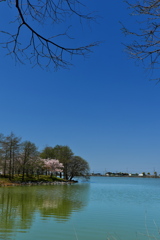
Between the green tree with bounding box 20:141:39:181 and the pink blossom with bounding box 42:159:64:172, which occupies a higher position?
the green tree with bounding box 20:141:39:181

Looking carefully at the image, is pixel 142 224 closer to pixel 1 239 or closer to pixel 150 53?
pixel 1 239

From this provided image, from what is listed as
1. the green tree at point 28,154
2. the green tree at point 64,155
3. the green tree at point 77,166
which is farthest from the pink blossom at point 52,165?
the green tree at point 28,154

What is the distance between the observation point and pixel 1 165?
42406 mm

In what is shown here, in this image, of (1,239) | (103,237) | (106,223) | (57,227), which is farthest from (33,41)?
(106,223)

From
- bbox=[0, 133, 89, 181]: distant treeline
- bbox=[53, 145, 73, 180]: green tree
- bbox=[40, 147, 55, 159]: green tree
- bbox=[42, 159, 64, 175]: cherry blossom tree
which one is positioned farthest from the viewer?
bbox=[40, 147, 55, 159]: green tree

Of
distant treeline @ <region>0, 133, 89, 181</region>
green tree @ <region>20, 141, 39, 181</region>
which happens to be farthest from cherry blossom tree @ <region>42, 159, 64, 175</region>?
green tree @ <region>20, 141, 39, 181</region>

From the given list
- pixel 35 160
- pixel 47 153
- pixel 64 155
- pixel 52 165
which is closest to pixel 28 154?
pixel 35 160

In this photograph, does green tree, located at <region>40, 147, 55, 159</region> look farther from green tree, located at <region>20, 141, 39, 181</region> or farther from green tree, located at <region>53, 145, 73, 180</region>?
green tree, located at <region>20, 141, 39, 181</region>

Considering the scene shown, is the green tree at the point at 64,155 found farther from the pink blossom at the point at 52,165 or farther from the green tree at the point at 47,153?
the pink blossom at the point at 52,165

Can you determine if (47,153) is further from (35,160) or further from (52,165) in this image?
(35,160)

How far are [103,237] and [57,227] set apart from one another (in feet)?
7.52

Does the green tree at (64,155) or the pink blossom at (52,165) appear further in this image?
the green tree at (64,155)

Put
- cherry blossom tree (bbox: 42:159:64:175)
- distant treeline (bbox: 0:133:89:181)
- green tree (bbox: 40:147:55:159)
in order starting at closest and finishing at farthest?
1. distant treeline (bbox: 0:133:89:181)
2. cherry blossom tree (bbox: 42:159:64:175)
3. green tree (bbox: 40:147:55:159)

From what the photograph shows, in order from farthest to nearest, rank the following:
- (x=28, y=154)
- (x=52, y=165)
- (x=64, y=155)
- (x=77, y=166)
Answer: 1. (x=64, y=155)
2. (x=77, y=166)
3. (x=52, y=165)
4. (x=28, y=154)
